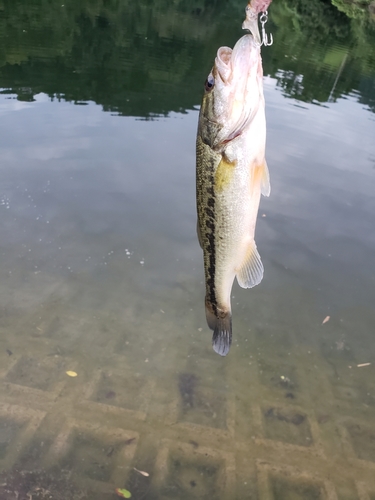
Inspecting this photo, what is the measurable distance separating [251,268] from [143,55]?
22818 millimetres

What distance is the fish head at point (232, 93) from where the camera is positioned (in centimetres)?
218

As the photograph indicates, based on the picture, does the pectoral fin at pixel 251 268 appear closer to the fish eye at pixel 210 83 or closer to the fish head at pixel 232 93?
the fish head at pixel 232 93

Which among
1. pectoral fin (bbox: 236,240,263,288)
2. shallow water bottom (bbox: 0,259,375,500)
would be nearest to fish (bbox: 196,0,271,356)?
pectoral fin (bbox: 236,240,263,288)

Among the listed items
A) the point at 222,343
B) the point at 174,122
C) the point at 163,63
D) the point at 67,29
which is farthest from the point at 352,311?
the point at 67,29

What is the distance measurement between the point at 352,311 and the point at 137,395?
10.9 ft

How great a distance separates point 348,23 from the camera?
44.2 m

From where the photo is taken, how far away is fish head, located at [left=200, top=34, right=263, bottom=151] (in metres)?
2.18

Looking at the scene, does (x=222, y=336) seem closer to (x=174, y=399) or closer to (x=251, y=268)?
(x=251, y=268)

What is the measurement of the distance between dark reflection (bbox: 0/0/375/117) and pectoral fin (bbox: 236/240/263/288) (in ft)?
36.9

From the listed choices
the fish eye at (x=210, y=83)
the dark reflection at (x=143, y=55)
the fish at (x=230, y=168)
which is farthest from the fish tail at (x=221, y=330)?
the dark reflection at (x=143, y=55)

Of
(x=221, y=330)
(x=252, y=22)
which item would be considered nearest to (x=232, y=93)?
(x=252, y=22)

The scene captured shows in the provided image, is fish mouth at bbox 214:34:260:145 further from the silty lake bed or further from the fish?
the silty lake bed

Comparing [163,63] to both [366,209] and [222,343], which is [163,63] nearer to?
[366,209]

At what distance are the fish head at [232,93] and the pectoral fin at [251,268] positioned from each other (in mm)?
695
